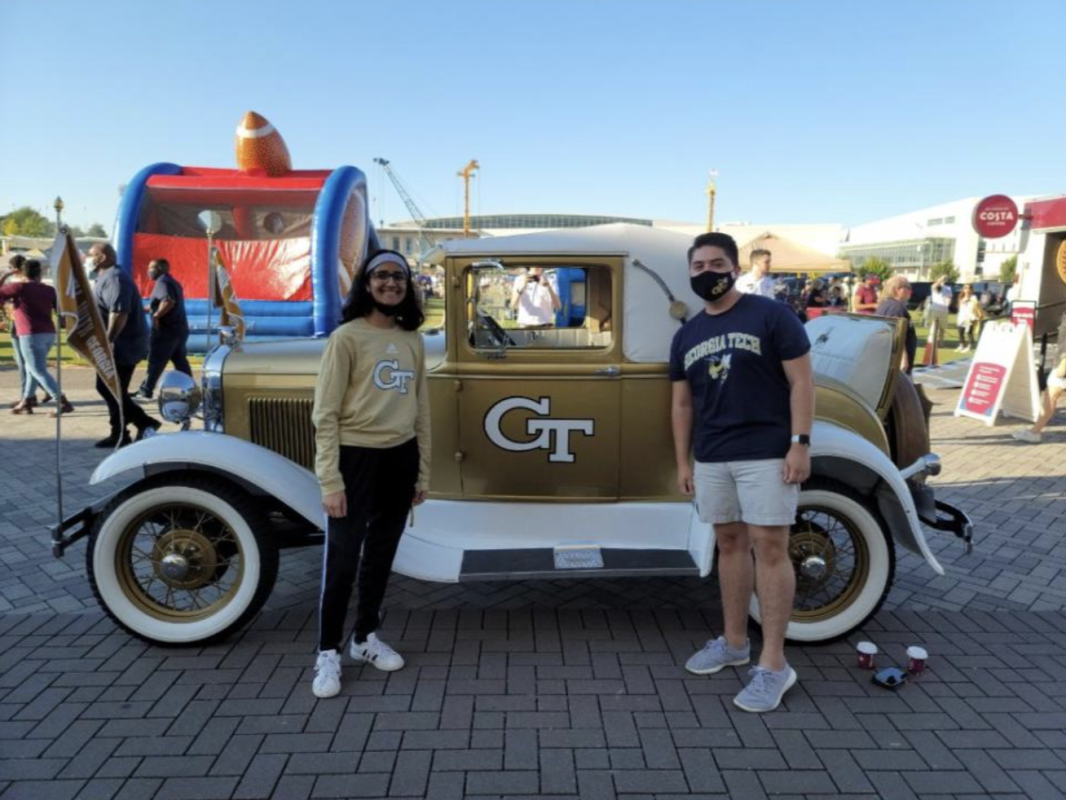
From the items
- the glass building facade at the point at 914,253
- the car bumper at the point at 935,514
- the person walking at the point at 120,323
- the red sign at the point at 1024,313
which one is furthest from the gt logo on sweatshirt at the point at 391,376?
the glass building facade at the point at 914,253

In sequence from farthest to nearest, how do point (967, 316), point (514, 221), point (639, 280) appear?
point (514, 221)
point (967, 316)
point (639, 280)

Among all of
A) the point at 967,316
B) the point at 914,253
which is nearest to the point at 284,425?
the point at 967,316

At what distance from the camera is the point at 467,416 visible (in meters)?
3.51

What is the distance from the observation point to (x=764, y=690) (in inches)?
113

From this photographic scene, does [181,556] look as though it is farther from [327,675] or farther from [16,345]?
[16,345]

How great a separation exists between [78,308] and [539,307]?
2.35 metres

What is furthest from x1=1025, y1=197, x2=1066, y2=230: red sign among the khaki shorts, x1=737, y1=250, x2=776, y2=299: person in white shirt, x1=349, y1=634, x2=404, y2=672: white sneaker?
x1=349, y1=634, x2=404, y2=672: white sneaker

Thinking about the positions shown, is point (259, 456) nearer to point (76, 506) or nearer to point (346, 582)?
point (346, 582)

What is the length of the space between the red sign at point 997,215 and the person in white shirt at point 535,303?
852cm

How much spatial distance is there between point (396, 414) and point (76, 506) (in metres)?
3.73

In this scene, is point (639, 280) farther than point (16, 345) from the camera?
No

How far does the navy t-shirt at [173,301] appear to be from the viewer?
757 cm

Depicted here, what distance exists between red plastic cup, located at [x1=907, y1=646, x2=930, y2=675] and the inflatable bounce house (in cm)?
1046

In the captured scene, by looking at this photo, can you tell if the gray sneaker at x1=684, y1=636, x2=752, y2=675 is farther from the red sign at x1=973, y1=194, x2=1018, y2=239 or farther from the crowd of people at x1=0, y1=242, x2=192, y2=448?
the red sign at x1=973, y1=194, x2=1018, y2=239
